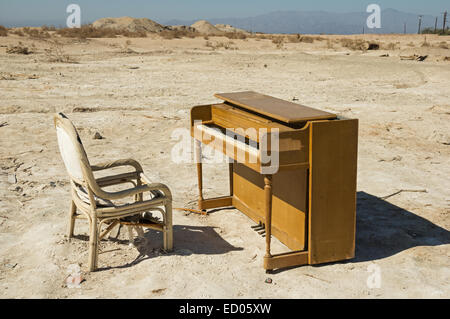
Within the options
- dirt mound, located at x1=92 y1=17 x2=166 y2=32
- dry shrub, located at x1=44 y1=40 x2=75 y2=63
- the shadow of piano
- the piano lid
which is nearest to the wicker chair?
the piano lid

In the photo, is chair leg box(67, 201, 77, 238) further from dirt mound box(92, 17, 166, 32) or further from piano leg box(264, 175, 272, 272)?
dirt mound box(92, 17, 166, 32)

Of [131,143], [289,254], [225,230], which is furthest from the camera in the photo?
[131,143]

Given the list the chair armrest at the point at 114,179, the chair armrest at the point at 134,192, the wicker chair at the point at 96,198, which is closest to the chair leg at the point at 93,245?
the wicker chair at the point at 96,198

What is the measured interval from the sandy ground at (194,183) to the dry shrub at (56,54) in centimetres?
188

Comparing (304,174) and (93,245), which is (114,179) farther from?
(304,174)

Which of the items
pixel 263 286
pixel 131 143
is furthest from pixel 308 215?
pixel 131 143

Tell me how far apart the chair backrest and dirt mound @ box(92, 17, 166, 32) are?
45177 mm

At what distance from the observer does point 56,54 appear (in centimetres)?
2167

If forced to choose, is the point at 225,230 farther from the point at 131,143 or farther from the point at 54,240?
the point at 131,143

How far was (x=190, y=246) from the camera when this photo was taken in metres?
5.11

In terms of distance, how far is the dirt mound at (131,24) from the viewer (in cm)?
4953

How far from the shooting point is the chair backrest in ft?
13.7

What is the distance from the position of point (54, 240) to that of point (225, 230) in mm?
1782

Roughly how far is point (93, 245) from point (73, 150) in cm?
85
